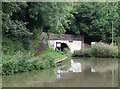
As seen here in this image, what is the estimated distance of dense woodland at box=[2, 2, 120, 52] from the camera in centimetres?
1022

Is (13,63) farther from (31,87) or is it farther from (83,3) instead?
(83,3)

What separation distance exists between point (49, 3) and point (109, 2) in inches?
695

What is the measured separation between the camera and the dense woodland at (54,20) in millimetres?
10216

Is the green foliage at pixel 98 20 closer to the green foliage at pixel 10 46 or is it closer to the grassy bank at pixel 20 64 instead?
the green foliage at pixel 10 46

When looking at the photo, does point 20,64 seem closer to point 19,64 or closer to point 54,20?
point 19,64

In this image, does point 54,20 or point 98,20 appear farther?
point 98,20

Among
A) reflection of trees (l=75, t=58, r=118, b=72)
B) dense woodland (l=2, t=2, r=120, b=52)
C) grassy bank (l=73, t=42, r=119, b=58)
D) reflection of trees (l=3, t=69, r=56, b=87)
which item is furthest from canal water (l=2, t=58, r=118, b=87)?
grassy bank (l=73, t=42, r=119, b=58)

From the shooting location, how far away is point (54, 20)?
11.0 m

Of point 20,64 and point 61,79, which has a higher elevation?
point 20,64

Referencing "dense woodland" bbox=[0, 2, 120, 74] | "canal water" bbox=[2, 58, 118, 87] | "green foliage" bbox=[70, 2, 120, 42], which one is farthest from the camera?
"green foliage" bbox=[70, 2, 120, 42]

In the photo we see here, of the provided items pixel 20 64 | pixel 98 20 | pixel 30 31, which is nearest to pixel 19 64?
pixel 20 64

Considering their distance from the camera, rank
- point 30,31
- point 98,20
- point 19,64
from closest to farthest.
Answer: point 19,64 < point 30,31 < point 98,20

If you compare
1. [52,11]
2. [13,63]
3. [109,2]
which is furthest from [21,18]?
[109,2]

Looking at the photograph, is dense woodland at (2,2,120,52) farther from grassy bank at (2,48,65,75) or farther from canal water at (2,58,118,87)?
canal water at (2,58,118,87)
